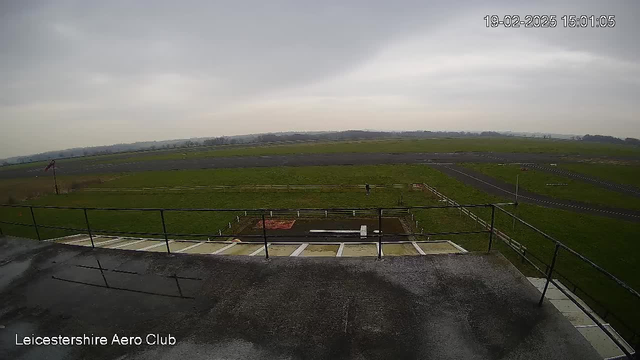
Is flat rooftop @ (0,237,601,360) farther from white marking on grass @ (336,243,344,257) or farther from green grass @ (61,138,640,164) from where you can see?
green grass @ (61,138,640,164)

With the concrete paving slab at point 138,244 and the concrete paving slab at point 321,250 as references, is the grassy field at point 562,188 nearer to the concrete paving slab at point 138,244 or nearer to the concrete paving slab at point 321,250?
the concrete paving slab at point 321,250

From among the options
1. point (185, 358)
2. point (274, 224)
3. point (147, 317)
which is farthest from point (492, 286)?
point (274, 224)

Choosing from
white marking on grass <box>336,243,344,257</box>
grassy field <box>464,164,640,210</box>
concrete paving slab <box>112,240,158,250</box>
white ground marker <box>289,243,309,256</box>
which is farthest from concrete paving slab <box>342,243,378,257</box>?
grassy field <box>464,164,640,210</box>

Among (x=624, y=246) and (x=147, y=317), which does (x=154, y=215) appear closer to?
(x=147, y=317)

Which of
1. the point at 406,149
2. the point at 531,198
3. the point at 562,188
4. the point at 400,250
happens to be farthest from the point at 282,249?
the point at 406,149

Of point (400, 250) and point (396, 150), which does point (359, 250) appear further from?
point (396, 150)
